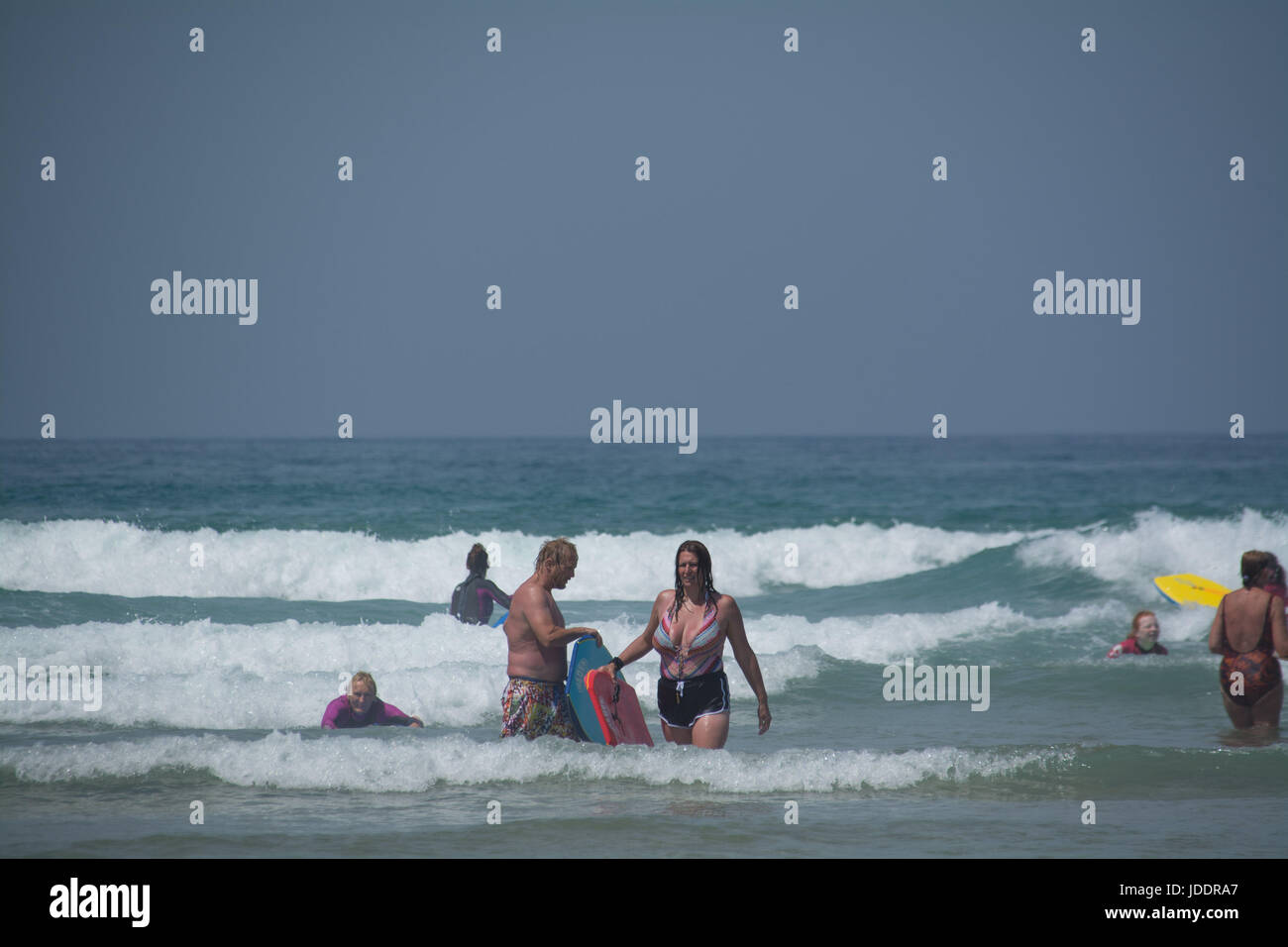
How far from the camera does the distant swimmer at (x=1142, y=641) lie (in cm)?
1243

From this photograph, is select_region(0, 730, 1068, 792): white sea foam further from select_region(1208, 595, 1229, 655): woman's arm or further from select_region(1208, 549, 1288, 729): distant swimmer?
select_region(1208, 549, 1288, 729): distant swimmer

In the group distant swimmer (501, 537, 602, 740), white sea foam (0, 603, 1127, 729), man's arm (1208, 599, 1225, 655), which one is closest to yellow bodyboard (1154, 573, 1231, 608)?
white sea foam (0, 603, 1127, 729)

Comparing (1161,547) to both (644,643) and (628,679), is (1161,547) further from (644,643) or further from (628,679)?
(644,643)

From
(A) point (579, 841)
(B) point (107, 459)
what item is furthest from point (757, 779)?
(B) point (107, 459)

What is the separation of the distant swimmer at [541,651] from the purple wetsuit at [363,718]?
8.80ft

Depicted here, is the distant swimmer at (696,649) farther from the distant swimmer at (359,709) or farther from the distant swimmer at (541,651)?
the distant swimmer at (359,709)

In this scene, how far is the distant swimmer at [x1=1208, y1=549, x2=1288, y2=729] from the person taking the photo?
27.9 ft

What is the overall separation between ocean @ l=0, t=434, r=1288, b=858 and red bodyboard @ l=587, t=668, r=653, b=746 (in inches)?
5.1

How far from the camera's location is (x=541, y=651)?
22.6 ft

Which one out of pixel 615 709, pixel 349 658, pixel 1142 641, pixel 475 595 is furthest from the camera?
pixel 349 658

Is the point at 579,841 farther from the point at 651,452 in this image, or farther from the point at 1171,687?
the point at 651,452

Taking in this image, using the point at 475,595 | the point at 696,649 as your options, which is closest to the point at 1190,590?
the point at 475,595
